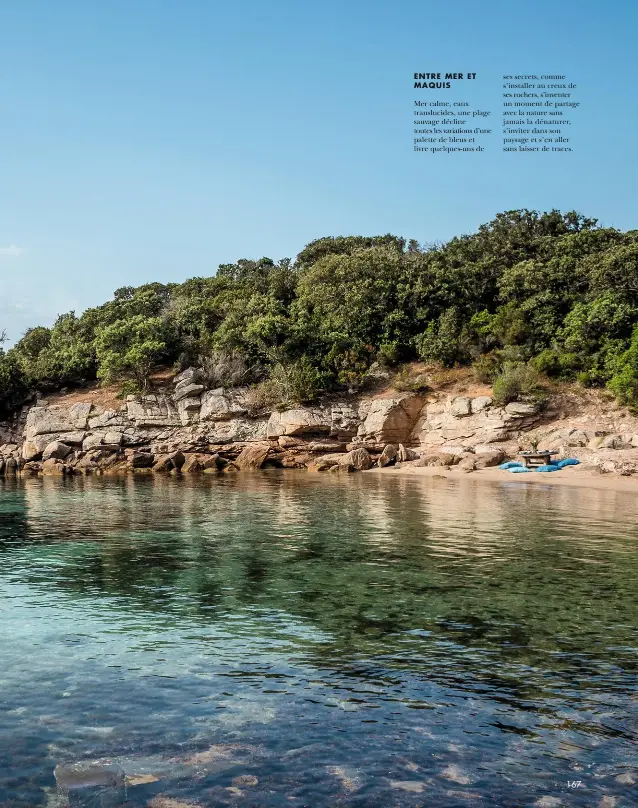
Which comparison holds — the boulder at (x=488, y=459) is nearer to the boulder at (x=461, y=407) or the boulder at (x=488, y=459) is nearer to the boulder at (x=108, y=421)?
the boulder at (x=461, y=407)

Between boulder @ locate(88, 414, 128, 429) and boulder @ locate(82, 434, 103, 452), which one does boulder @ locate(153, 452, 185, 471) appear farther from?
boulder @ locate(88, 414, 128, 429)

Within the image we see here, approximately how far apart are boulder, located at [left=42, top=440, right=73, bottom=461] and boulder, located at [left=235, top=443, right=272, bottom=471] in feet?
40.8

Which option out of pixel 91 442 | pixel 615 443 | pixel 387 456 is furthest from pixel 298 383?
pixel 615 443

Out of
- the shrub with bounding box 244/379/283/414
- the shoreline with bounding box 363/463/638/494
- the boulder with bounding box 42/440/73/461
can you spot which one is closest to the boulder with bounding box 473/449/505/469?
the shoreline with bounding box 363/463/638/494

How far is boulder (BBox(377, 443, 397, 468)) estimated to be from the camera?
46969 millimetres

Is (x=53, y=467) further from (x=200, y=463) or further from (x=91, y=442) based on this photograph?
(x=200, y=463)

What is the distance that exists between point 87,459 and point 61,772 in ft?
147

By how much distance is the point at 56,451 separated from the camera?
50312 mm

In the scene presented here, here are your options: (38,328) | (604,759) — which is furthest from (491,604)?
(38,328)

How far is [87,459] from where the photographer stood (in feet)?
162

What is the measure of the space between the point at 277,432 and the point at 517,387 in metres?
17.0

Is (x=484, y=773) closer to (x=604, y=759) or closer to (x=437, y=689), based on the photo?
(x=604, y=759)

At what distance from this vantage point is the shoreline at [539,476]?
113ft

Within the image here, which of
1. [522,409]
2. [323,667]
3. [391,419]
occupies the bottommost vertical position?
[323,667]
